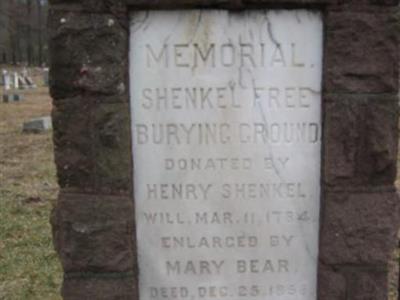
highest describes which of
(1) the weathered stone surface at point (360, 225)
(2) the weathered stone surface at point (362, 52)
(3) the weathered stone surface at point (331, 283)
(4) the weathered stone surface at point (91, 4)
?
(4) the weathered stone surface at point (91, 4)

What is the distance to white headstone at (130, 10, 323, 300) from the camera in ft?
8.65

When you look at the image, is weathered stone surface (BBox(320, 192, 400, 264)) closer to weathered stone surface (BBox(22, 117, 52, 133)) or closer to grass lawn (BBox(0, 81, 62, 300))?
grass lawn (BBox(0, 81, 62, 300))

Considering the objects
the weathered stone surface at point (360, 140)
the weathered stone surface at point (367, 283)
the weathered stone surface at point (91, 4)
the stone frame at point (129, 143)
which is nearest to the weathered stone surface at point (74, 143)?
the stone frame at point (129, 143)

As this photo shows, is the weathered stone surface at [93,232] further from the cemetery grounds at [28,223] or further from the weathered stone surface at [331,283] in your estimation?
the cemetery grounds at [28,223]

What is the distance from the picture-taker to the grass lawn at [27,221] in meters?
4.39

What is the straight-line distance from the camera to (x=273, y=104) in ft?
8.79

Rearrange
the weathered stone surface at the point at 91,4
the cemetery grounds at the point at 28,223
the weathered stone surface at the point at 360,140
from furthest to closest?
the cemetery grounds at the point at 28,223 → the weathered stone surface at the point at 360,140 → the weathered stone surface at the point at 91,4

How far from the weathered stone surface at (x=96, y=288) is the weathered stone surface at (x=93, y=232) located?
0.05 meters

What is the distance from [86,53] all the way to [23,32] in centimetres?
4533

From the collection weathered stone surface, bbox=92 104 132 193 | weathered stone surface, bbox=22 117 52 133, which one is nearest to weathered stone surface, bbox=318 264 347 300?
weathered stone surface, bbox=92 104 132 193

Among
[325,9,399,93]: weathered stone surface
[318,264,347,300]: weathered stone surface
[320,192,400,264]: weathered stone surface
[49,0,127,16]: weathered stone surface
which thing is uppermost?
[49,0,127,16]: weathered stone surface

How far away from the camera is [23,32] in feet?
148

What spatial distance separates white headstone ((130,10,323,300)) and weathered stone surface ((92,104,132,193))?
62 millimetres

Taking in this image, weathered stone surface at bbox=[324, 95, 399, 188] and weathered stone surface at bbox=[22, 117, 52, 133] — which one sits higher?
weathered stone surface at bbox=[324, 95, 399, 188]
